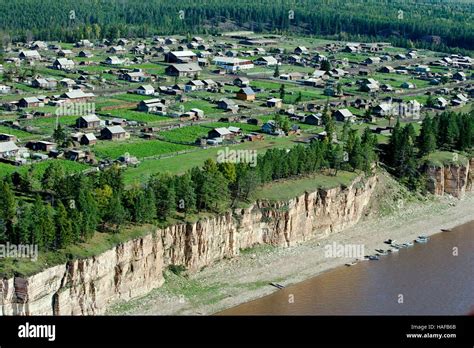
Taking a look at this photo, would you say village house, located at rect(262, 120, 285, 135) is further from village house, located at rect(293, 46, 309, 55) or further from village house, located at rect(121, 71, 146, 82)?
village house, located at rect(293, 46, 309, 55)

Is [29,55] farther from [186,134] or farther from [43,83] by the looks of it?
[186,134]

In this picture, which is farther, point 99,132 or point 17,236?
point 99,132

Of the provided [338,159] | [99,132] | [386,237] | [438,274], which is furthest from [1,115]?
[438,274]

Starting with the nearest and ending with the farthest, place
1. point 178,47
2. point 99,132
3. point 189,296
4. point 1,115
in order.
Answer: point 189,296 → point 99,132 → point 1,115 → point 178,47

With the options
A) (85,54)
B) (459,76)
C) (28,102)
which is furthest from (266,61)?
(28,102)
